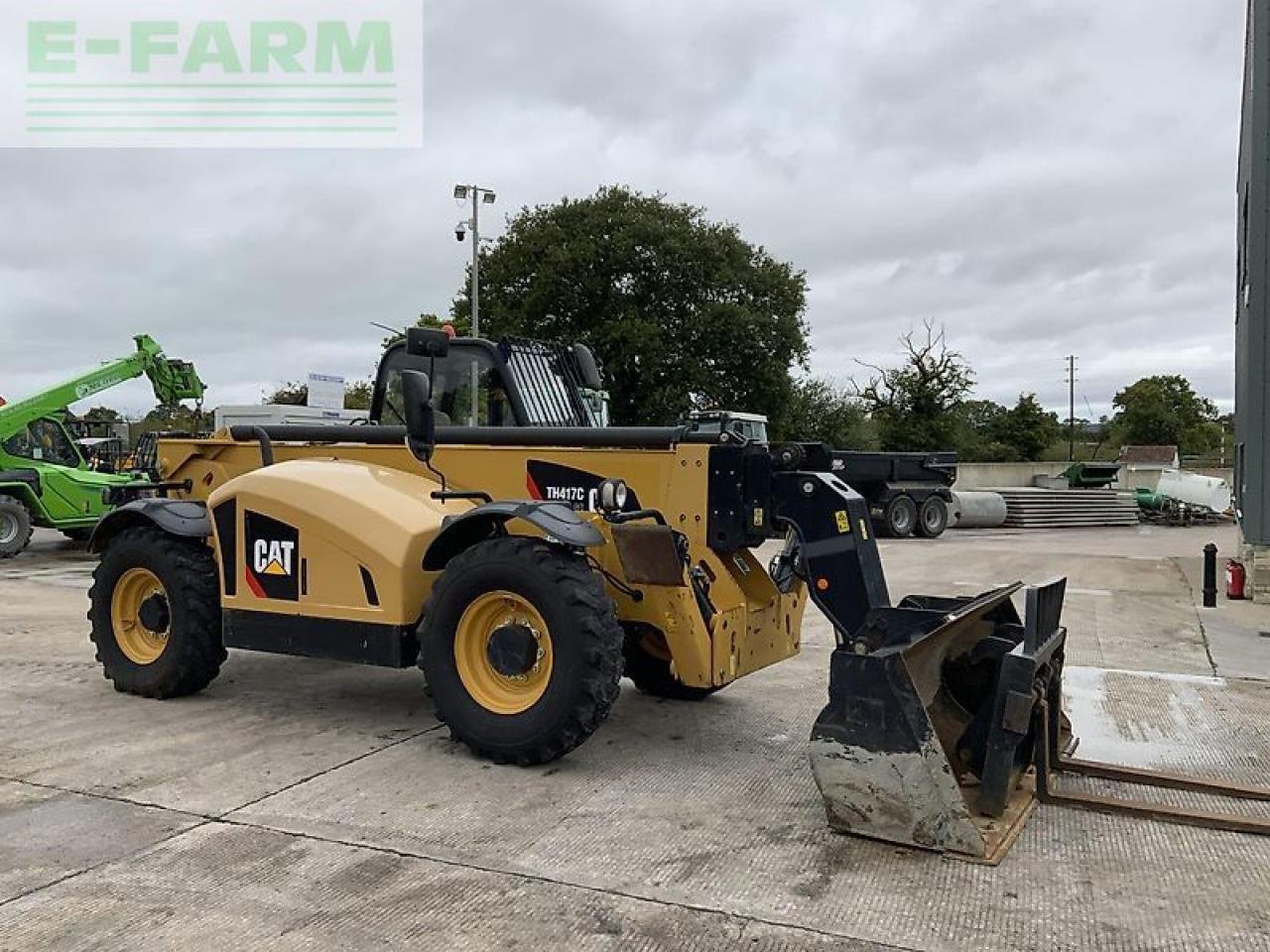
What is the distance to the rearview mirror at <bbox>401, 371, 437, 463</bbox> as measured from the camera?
512 cm

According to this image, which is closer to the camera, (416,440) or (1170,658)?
(416,440)

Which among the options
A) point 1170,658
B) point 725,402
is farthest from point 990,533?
point 1170,658

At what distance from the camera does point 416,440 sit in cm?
526

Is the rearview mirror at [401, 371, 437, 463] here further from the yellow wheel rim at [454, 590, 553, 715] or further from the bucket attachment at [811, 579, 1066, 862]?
the bucket attachment at [811, 579, 1066, 862]

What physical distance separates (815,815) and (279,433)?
404 cm

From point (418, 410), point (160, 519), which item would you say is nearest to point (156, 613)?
point (160, 519)

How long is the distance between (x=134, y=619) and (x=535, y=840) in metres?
3.56

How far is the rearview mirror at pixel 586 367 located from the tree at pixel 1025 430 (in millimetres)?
46411

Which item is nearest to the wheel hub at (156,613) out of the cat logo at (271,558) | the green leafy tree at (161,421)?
the cat logo at (271,558)

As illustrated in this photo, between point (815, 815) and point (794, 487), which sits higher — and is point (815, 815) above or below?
below

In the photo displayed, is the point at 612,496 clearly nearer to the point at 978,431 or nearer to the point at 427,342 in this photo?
the point at 427,342

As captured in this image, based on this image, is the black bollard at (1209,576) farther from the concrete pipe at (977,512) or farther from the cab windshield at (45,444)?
the cab windshield at (45,444)

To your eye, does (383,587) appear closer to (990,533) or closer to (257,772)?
(257,772)

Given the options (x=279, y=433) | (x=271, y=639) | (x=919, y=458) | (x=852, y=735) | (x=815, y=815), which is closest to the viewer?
(x=852, y=735)
